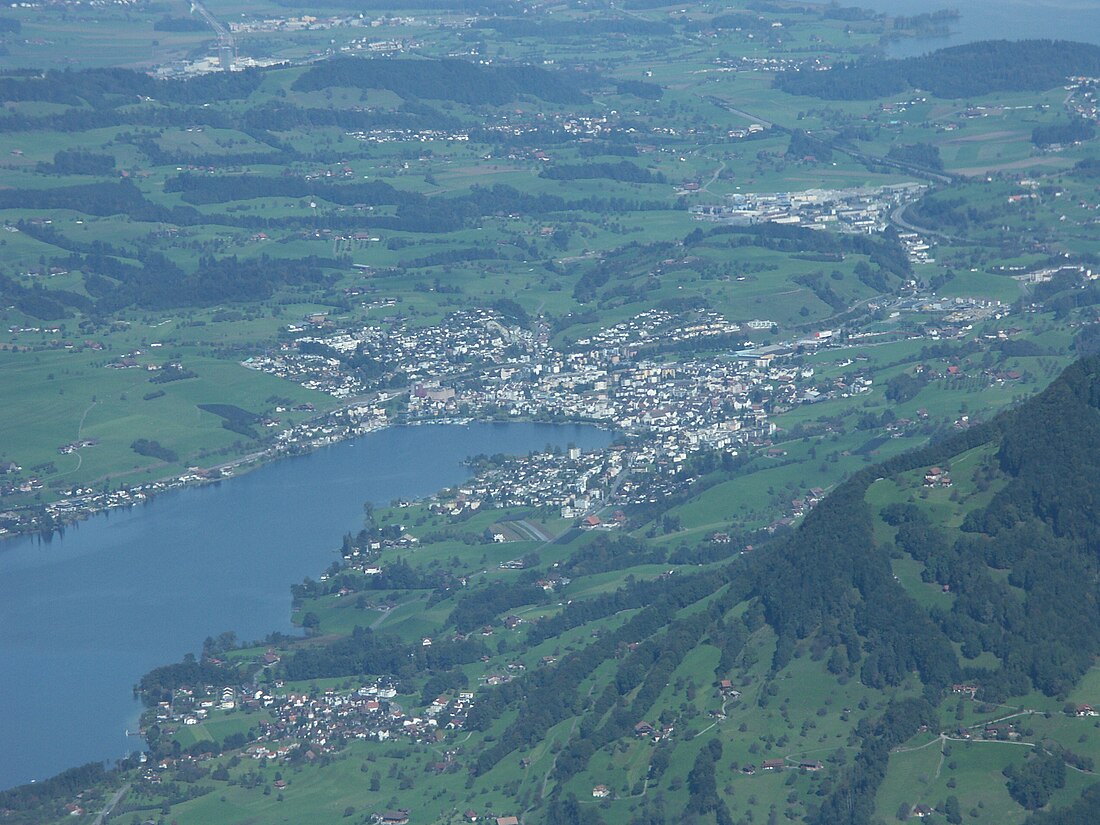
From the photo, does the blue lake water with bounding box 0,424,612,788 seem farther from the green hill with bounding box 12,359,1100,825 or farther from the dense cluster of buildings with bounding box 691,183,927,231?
the dense cluster of buildings with bounding box 691,183,927,231

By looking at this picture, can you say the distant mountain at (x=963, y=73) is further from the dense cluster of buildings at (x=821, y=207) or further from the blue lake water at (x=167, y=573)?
the blue lake water at (x=167, y=573)

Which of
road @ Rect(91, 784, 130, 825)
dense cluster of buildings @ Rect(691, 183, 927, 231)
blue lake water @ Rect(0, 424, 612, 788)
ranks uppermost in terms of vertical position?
road @ Rect(91, 784, 130, 825)

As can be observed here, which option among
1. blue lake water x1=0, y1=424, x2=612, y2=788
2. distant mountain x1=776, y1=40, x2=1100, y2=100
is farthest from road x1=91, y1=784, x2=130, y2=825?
distant mountain x1=776, y1=40, x2=1100, y2=100

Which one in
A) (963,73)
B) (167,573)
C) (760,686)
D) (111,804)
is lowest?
(167,573)

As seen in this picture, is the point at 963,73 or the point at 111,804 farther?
the point at 963,73

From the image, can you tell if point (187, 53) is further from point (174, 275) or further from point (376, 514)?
point (376, 514)

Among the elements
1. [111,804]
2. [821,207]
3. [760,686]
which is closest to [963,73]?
[821,207]

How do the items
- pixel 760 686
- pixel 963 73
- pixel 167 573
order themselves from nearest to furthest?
1. pixel 760 686
2. pixel 167 573
3. pixel 963 73

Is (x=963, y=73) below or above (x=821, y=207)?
above

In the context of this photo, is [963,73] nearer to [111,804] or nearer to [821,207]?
[821,207]
